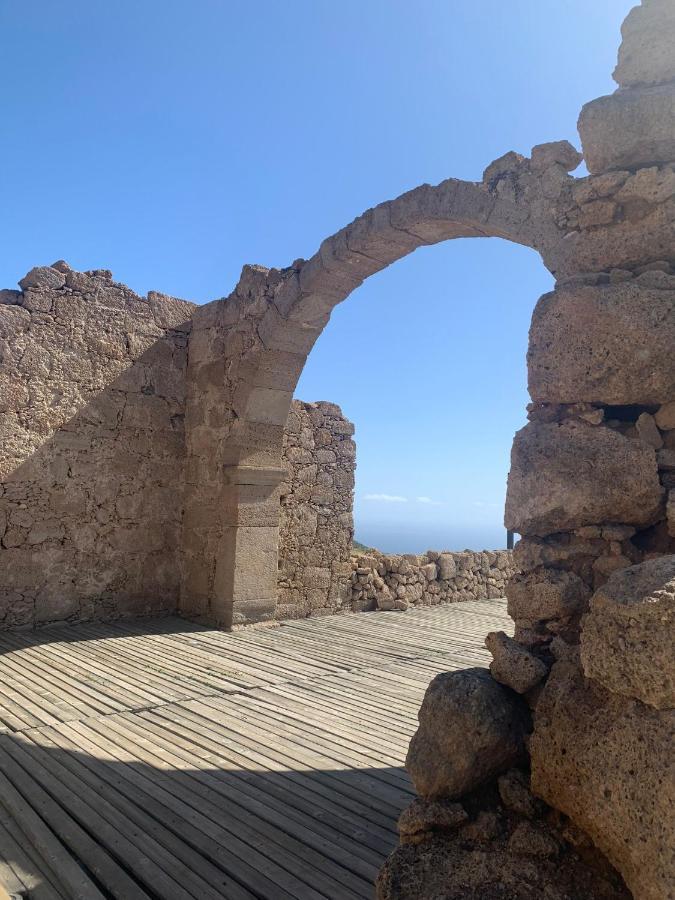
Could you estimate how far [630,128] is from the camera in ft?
8.36

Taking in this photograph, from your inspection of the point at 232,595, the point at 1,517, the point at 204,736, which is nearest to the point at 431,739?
the point at 204,736

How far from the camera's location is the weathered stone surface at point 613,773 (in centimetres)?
152

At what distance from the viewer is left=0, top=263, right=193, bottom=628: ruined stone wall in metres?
5.75

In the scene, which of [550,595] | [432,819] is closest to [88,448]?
[550,595]

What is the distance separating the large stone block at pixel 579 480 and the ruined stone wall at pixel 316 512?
4548mm

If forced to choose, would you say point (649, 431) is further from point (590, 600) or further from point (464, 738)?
point (464, 738)

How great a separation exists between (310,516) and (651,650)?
219 inches

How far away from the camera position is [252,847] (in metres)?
2.36

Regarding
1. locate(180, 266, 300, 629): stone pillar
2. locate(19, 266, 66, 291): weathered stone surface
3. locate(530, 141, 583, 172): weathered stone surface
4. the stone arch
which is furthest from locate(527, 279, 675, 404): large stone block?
locate(19, 266, 66, 291): weathered stone surface

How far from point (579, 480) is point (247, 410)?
4267mm

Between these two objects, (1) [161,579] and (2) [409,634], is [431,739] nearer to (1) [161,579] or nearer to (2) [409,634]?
(2) [409,634]

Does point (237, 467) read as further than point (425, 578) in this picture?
No

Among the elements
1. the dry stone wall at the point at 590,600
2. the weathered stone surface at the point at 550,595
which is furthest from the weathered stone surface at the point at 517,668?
the weathered stone surface at the point at 550,595

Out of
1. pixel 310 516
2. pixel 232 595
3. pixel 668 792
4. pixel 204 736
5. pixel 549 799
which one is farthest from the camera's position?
pixel 310 516
